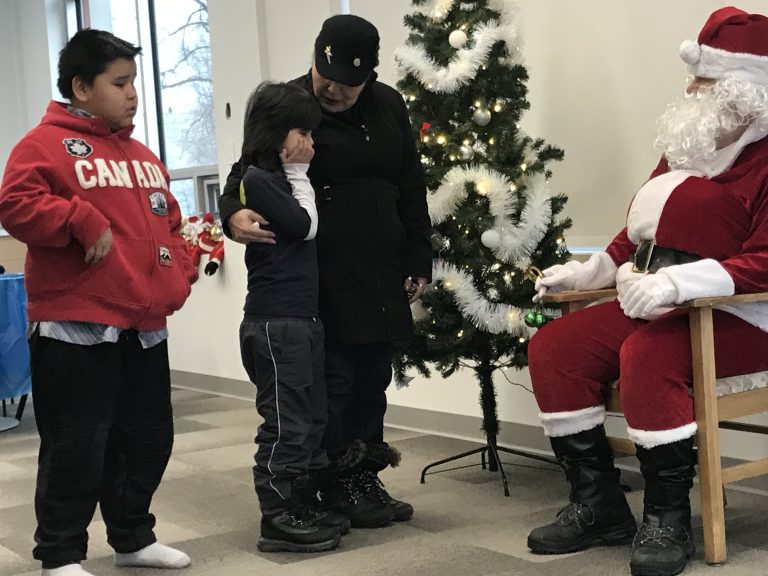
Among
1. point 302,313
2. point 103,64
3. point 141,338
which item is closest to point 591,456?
point 302,313

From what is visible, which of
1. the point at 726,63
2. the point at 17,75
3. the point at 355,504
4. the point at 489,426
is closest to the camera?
the point at 726,63

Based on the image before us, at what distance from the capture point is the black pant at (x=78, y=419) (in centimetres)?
252

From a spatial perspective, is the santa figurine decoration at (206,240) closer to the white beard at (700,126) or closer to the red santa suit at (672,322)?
the red santa suit at (672,322)

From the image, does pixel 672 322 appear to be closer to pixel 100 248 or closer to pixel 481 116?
pixel 481 116

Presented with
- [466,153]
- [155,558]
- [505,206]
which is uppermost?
[466,153]

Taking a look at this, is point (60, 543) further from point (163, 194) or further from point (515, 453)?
point (515, 453)

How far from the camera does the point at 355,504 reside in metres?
3.13

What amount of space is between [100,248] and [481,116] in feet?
5.08

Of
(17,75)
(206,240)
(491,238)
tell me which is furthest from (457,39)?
(17,75)

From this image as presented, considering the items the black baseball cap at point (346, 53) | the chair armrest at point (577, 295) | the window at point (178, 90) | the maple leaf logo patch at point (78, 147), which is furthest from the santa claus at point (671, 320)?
A: the window at point (178, 90)

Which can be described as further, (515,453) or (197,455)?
(197,455)

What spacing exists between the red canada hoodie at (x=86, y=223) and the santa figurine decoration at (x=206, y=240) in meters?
3.58

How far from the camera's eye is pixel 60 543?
254cm

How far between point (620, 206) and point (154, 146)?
451cm
